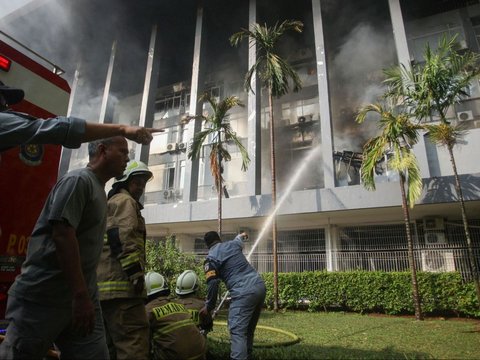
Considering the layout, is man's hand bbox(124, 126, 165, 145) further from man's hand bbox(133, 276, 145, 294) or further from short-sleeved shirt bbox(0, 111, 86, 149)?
→ man's hand bbox(133, 276, 145, 294)

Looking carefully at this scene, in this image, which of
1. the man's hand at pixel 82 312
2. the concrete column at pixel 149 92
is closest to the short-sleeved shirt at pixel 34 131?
the man's hand at pixel 82 312

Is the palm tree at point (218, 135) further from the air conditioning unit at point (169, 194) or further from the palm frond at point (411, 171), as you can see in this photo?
the air conditioning unit at point (169, 194)

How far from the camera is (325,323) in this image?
8.62 metres

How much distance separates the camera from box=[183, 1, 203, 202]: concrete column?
57.7ft

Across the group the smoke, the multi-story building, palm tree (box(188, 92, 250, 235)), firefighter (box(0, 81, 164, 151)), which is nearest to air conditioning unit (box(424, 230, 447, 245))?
the multi-story building

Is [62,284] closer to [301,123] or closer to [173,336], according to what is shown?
[173,336]

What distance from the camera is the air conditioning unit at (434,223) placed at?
41.8 feet

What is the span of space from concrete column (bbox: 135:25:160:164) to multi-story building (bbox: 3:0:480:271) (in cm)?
8

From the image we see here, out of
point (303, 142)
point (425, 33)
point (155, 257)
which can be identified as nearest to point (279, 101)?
point (303, 142)

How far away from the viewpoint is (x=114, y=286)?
2.54 meters

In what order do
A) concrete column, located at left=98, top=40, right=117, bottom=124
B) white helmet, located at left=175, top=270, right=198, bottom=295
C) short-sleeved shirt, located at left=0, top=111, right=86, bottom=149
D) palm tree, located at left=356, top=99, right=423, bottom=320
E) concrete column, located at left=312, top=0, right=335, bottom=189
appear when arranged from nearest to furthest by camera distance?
1. short-sleeved shirt, located at left=0, top=111, right=86, bottom=149
2. white helmet, located at left=175, top=270, right=198, bottom=295
3. palm tree, located at left=356, top=99, right=423, bottom=320
4. concrete column, located at left=312, top=0, right=335, bottom=189
5. concrete column, located at left=98, top=40, right=117, bottom=124

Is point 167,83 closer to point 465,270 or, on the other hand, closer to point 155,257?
point 155,257

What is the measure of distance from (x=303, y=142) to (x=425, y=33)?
8.31 m

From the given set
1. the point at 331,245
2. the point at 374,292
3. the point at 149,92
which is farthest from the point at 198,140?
the point at 149,92
